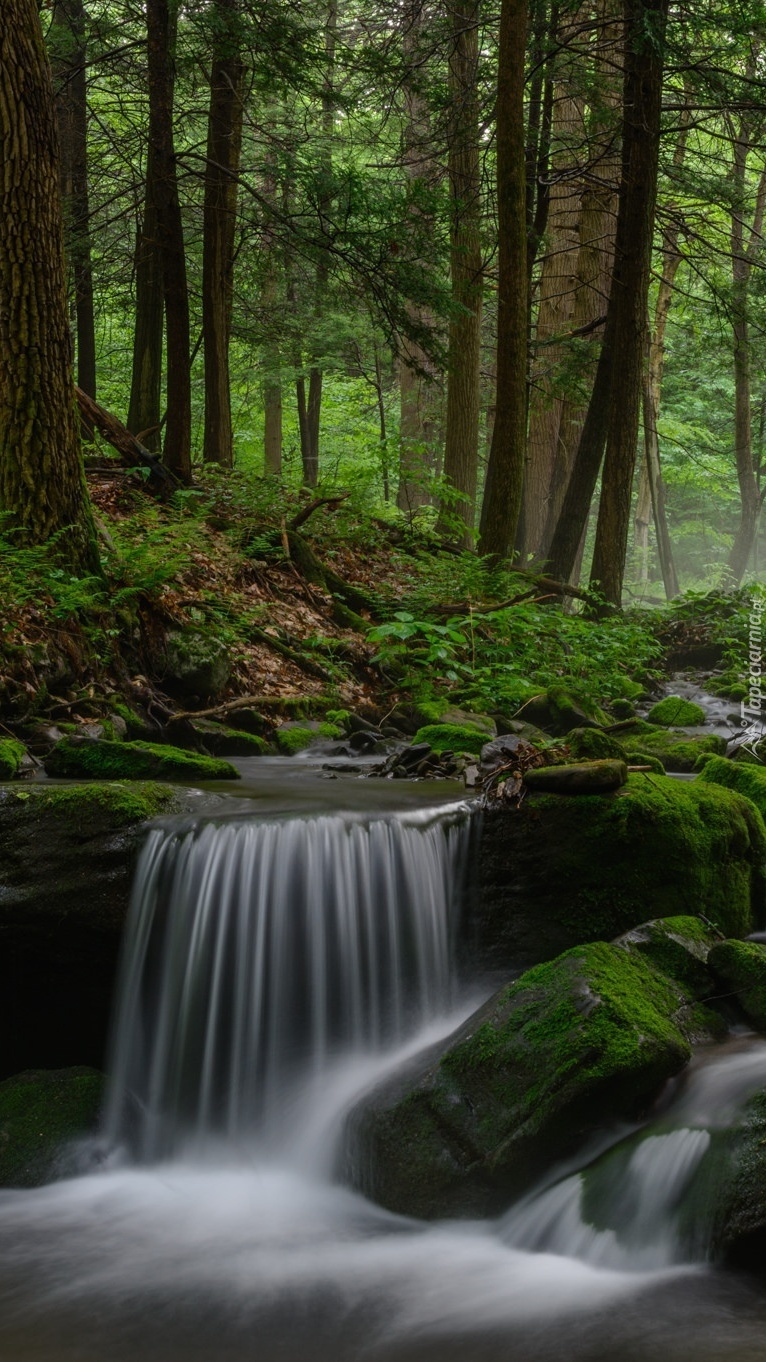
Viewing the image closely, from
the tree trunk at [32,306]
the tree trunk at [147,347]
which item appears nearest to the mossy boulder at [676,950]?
the tree trunk at [32,306]

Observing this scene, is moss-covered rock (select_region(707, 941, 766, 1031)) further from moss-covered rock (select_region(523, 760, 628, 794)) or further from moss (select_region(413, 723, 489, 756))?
moss (select_region(413, 723, 489, 756))

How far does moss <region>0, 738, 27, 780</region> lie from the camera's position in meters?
5.96

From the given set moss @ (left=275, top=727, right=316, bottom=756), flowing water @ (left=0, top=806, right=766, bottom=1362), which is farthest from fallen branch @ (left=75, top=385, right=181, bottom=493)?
flowing water @ (left=0, top=806, right=766, bottom=1362)

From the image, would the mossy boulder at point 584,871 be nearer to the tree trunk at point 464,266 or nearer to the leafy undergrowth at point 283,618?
the leafy undergrowth at point 283,618

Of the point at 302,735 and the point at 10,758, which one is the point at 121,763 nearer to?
the point at 10,758

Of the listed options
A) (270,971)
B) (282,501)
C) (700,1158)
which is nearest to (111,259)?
(282,501)

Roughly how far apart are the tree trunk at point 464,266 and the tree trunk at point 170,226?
3.45 m

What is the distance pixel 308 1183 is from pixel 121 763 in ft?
8.87

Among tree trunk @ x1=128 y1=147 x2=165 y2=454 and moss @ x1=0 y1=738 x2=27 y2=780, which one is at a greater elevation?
tree trunk @ x1=128 y1=147 x2=165 y2=454

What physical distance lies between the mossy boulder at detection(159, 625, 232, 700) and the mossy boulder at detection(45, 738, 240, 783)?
1781 mm

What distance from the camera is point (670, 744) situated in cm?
862

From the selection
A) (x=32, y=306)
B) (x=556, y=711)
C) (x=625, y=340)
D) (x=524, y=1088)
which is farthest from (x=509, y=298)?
(x=524, y=1088)

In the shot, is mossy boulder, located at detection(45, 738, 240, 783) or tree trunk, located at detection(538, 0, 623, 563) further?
tree trunk, located at detection(538, 0, 623, 563)

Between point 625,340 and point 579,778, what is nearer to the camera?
point 579,778
